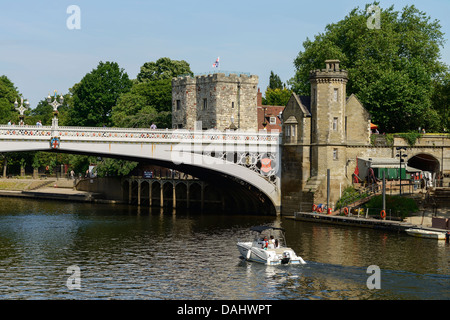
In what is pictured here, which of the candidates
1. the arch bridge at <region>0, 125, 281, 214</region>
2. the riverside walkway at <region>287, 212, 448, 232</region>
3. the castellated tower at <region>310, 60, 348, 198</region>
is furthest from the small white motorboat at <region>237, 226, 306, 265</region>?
the castellated tower at <region>310, 60, 348, 198</region>

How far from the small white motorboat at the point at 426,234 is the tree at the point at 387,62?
91.4 feet

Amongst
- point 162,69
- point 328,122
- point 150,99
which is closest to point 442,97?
point 328,122

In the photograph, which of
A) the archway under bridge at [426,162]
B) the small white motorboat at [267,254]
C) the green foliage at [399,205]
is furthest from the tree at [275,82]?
the small white motorboat at [267,254]

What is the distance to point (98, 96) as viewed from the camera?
122 m

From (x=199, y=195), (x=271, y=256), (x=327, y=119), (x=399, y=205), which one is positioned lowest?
(x=271, y=256)

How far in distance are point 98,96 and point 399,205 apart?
72.1 m

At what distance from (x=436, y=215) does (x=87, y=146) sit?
33.5m

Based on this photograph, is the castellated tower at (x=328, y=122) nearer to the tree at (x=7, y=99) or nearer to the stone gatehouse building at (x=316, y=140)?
the stone gatehouse building at (x=316, y=140)

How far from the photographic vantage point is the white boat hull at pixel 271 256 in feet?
147

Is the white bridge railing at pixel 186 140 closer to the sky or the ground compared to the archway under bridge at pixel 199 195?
closer to the sky

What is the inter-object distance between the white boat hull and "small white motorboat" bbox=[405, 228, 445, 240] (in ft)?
51.1

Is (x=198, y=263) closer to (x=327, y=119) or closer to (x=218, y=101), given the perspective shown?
(x=327, y=119)

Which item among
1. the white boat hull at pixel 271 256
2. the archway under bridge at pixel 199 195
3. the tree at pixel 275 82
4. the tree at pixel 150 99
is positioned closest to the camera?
the white boat hull at pixel 271 256
